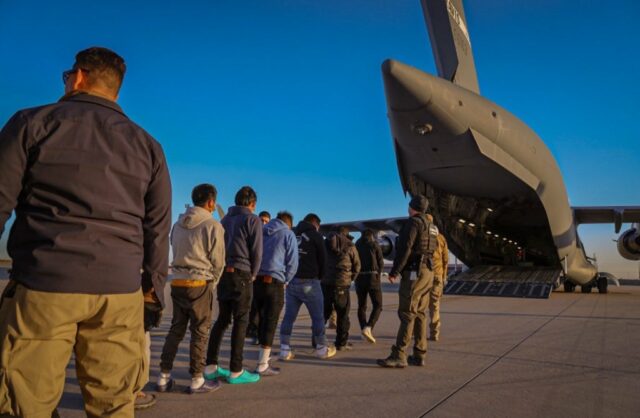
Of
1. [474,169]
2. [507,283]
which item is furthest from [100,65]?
[507,283]

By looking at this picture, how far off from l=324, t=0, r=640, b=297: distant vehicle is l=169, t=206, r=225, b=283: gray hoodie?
705cm

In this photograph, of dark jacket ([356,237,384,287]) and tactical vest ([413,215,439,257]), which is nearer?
tactical vest ([413,215,439,257])

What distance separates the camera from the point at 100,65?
189 cm

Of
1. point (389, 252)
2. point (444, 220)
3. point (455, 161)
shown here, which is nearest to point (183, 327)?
point (455, 161)

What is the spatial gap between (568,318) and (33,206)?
895 cm

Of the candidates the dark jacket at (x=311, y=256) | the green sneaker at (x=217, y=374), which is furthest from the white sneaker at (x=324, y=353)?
the green sneaker at (x=217, y=374)

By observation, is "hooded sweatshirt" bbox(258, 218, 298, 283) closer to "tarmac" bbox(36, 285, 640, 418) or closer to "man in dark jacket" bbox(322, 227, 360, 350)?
"tarmac" bbox(36, 285, 640, 418)

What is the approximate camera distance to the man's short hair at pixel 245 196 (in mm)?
4156

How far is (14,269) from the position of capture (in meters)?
1.56

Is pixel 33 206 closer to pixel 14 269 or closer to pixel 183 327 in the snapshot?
pixel 14 269

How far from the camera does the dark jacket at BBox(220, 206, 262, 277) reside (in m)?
3.88

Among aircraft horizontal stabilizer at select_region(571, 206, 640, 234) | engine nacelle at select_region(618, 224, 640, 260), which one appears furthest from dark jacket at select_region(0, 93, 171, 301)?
engine nacelle at select_region(618, 224, 640, 260)

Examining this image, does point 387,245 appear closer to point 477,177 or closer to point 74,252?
point 477,177

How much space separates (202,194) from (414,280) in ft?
7.66
